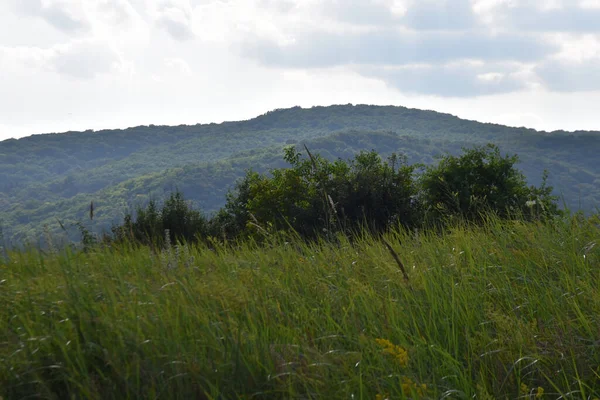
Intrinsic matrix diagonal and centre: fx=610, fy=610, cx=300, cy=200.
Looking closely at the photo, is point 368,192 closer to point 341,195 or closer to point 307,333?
point 341,195

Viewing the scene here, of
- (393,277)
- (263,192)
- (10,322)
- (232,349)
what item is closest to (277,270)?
(393,277)

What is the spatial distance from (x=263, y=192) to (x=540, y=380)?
34589 mm

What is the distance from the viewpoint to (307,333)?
11.5ft

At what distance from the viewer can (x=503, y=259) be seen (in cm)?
481

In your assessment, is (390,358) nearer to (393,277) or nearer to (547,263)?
(393,277)

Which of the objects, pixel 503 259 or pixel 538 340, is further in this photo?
pixel 503 259

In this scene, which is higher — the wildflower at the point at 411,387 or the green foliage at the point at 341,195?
the wildflower at the point at 411,387

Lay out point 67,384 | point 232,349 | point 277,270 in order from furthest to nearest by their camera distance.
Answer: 1. point 277,270
2. point 232,349
3. point 67,384

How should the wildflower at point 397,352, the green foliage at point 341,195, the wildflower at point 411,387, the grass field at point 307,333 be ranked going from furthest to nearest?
the green foliage at point 341,195 → the wildflower at point 397,352 → the grass field at point 307,333 → the wildflower at point 411,387

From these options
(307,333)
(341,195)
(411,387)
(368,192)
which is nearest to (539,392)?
(411,387)

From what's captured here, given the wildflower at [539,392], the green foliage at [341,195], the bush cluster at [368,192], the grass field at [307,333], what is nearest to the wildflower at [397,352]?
the grass field at [307,333]

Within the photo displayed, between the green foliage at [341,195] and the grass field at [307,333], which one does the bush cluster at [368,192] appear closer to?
the green foliage at [341,195]

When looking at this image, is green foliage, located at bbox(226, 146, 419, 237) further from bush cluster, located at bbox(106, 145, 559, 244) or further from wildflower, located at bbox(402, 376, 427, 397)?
wildflower, located at bbox(402, 376, 427, 397)

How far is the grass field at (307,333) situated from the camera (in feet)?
9.50
